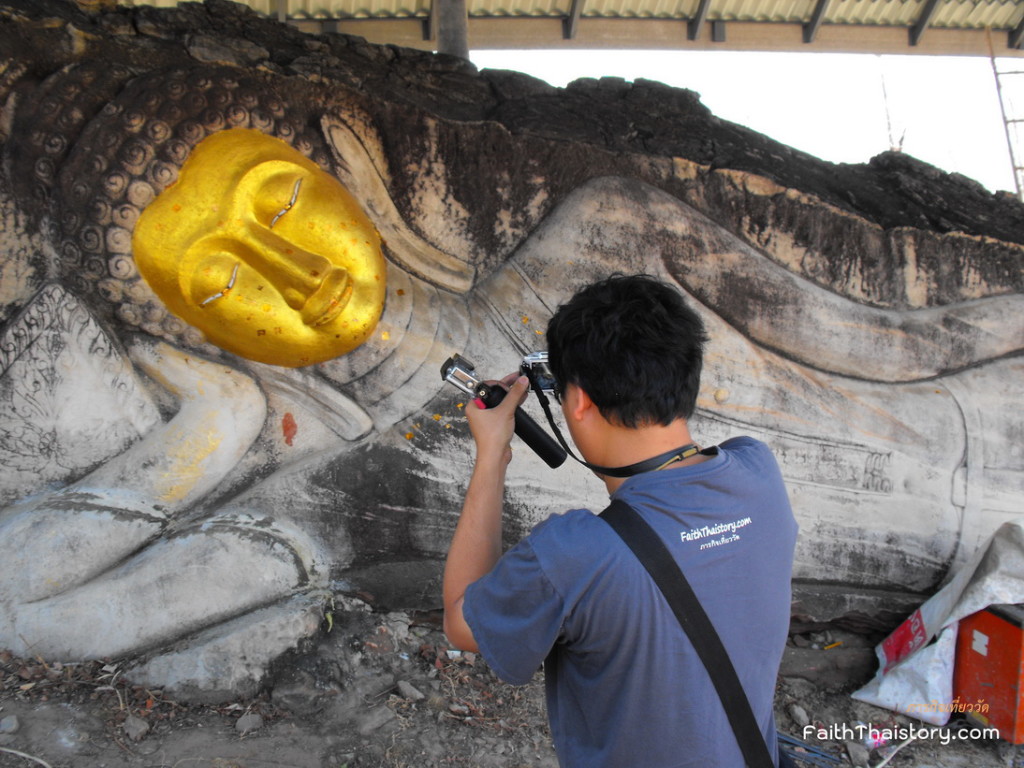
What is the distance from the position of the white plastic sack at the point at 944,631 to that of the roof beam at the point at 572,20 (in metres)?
3.66

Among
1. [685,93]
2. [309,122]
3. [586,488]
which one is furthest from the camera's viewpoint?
[685,93]

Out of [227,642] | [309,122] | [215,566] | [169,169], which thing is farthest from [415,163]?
[227,642]

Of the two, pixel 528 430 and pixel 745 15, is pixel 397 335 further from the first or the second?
pixel 745 15

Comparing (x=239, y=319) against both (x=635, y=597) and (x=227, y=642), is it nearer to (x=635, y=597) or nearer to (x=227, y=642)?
(x=227, y=642)

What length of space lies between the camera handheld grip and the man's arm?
24 millimetres

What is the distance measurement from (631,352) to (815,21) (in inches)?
185

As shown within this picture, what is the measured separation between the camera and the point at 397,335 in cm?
233

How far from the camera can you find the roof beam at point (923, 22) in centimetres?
484

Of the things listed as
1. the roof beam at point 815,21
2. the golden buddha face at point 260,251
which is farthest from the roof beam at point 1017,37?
the golden buddha face at point 260,251

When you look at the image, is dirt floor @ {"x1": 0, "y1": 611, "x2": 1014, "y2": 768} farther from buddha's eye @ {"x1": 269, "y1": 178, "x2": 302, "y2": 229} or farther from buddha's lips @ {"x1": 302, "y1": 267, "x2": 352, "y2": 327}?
buddha's eye @ {"x1": 269, "y1": 178, "x2": 302, "y2": 229}

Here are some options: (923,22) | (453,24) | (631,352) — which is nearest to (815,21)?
(923,22)

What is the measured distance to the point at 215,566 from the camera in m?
2.08

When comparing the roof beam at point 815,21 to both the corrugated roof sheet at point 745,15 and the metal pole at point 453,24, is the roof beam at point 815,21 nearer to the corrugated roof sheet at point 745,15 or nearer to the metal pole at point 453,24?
the corrugated roof sheet at point 745,15

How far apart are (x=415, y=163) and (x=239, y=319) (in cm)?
69
